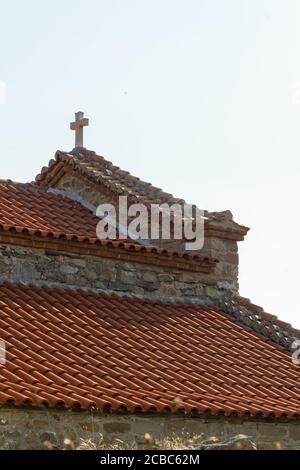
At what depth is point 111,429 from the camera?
34.9 feet

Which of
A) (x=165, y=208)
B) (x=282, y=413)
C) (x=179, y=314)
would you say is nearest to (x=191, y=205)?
(x=165, y=208)

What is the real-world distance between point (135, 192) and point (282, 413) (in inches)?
218

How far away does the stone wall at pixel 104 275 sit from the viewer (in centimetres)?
1345

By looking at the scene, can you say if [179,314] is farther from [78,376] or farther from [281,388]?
[78,376]

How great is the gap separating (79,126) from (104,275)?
173 inches

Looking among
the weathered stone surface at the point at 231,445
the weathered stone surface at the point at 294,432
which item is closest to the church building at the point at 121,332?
the weathered stone surface at the point at 294,432

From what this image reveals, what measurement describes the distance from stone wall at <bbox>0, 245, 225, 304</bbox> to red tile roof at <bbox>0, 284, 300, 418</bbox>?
0.24 m

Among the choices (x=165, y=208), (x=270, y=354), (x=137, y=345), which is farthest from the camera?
(x=165, y=208)

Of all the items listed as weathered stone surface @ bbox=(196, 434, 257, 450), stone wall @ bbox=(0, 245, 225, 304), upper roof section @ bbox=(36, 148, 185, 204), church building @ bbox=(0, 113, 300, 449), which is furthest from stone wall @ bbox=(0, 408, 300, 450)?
upper roof section @ bbox=(36, 148, 185, 204)

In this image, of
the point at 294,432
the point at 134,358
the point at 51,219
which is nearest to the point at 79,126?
the point at 51,219

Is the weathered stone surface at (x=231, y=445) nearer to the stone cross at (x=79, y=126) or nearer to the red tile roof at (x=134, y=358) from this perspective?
the red tile roof at (x=134, y=358)

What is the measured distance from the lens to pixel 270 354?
14.3m

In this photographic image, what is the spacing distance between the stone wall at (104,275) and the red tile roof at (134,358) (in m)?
0.24

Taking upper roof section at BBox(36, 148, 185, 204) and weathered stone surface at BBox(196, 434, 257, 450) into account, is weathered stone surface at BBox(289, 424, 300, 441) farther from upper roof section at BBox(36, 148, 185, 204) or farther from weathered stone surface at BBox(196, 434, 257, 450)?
upper roof section at BBox(36, 148, 185, 204)
